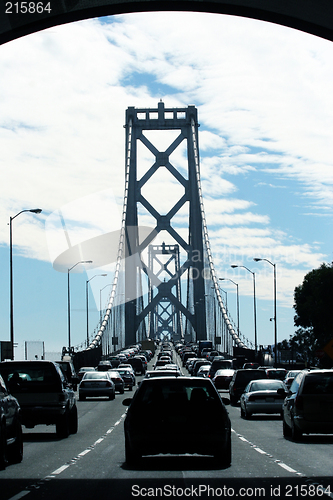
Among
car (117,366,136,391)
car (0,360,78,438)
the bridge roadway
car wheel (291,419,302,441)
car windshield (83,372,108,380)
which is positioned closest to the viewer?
the bridge roadway

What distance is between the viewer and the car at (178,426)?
1194cm

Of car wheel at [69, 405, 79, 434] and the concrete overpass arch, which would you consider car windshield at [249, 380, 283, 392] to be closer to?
car wheel at [69, 405, 79, 434]

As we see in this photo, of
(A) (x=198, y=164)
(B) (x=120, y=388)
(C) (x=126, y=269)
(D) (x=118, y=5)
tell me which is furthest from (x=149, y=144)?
(D) (x=118, y=5)

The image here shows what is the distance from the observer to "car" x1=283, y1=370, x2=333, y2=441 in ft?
53.8

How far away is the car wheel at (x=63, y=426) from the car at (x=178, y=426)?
624cm

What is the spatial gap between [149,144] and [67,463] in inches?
3064

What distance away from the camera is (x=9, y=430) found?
A: 13.0 metres

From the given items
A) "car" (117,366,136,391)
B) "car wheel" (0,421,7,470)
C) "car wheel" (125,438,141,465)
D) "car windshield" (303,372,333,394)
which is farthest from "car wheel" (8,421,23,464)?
"car" (117,366,136,391)

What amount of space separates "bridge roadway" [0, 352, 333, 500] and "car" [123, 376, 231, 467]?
34 centimetres

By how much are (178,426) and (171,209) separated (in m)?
74.3

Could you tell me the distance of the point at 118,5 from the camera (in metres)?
12.6

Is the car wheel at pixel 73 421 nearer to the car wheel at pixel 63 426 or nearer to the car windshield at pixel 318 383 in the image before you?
the car wheel at pixel 63 426
